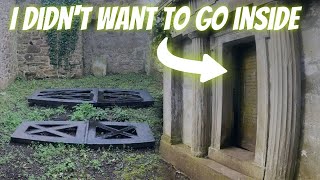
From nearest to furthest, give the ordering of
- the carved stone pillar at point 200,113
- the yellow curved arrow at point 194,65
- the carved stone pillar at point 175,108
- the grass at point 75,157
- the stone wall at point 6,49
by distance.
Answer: the yellow curved arrow at point 194,65, the carved stone pillar at point 200,113, the grass at point 75,157, the carved stone pillar at point 175,108, the stone wall at point 6,49

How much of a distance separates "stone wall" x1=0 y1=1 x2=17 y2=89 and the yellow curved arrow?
6.84m

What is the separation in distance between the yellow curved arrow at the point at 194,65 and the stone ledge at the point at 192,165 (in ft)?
3.49

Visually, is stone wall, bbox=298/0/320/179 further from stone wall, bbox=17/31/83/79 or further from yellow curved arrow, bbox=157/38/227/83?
stone wall, bbox=17/31/83/79

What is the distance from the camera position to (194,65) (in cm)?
450

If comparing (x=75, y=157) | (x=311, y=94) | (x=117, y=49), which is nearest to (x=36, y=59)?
(x=117, y=49)

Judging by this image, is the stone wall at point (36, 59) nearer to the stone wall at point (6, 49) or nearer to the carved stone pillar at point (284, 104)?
the stone wall at point (6, 49)

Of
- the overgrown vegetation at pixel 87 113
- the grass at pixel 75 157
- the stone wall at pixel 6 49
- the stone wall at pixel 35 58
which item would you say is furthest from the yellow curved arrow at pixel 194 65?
the stone wall at pixel 35 58

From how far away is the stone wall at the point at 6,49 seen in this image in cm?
1017

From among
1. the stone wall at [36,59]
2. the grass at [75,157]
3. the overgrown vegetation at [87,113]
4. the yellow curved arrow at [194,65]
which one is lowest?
the grass at [75,157]

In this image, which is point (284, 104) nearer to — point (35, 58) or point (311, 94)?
point (311, 94)

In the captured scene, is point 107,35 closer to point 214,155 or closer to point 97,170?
point 97,170

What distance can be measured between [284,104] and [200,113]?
1.52 meters

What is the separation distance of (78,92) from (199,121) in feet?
20.2

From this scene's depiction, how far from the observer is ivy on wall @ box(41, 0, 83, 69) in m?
12.8
